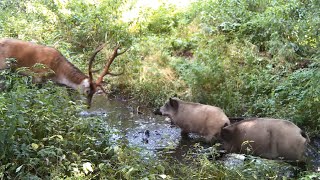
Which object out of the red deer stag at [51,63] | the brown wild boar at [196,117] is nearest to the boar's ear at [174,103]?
the brown wild boar at [196,117]

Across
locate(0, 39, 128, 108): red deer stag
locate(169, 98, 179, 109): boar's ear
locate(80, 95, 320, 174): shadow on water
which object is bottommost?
locate(80, 95, 320, 174): shadow on water

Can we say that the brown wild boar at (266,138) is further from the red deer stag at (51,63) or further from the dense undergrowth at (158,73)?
the red deer stag at (51,63)

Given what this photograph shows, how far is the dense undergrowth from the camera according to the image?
5172mm

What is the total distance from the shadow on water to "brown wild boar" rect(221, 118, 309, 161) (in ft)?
0.93

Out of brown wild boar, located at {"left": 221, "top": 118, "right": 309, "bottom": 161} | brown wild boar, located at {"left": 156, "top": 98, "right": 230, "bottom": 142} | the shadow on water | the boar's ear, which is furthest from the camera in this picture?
the boar's ear

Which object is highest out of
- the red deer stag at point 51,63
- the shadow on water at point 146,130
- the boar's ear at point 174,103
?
the red deer stag at point 51,63

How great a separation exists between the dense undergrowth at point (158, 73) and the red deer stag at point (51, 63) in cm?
41

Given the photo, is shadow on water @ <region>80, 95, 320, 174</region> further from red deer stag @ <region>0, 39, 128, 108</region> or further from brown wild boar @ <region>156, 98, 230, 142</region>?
red deer stag @ <region>0, 39, 128, 108</region>

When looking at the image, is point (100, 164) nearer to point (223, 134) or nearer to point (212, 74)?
point (223, 134)

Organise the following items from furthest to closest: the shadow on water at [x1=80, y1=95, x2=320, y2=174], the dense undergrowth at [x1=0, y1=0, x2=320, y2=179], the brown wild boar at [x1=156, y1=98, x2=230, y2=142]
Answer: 1. the brown wild boar at [x1=156, y1=98, x2=230, y2=142]
2. the shadow on water at [x1=80, y1=95, x2=320, y2=174]
3. the dense undergrowth at [x1=0, y1=0, x2=320, y2=179]

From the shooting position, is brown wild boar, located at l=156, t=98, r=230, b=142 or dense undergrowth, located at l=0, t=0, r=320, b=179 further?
brown wild boar, located at l=156, t=98, r=230, b=142

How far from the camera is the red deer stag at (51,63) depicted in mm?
8219

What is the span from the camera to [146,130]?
8141 mm

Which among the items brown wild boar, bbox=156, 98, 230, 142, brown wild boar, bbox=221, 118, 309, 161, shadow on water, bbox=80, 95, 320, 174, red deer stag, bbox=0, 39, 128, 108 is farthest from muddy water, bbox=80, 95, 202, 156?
brown wild boar, bbox=221, 118, 309, 161
